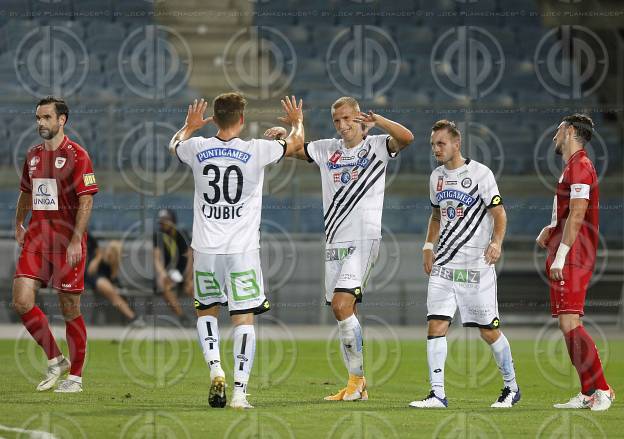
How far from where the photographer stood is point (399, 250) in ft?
45.2

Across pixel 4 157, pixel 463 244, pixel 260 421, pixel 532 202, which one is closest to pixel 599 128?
pixel 532 202

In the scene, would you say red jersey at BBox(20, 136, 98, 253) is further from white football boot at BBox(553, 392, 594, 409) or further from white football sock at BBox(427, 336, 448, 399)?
white football boot at BBox(553, 392, 594, 409)

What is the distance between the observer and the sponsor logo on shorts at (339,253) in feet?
24.3

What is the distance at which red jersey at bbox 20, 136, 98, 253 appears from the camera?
7.47m

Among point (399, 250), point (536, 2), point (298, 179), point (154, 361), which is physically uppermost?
point (536, 2)

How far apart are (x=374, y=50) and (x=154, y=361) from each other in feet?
24.7

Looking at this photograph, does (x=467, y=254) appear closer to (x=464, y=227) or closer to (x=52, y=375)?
(x=464, y=227)

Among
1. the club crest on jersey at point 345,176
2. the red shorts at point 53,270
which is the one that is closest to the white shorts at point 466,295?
the club crest on jersey at point 345,176

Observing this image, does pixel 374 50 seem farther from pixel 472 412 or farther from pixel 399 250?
pixel 472 412

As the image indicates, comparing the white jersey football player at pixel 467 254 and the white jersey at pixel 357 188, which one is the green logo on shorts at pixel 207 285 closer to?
the white jersey at pixel 357 188

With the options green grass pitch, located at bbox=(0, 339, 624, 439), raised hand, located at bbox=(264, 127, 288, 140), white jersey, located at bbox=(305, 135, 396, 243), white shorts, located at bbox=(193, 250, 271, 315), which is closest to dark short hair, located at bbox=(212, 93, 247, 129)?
raised hand, located at bbox=(264, 127, 288, 140)

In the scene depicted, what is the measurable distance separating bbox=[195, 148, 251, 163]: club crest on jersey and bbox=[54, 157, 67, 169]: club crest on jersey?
127 centimetres

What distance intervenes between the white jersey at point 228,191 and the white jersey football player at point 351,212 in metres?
0.66

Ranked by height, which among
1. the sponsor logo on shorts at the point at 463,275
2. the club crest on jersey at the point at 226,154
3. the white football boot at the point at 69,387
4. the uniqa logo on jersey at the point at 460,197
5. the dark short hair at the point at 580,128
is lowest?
the white football boot at the point at 69,387
